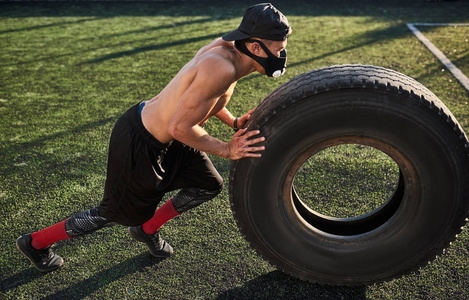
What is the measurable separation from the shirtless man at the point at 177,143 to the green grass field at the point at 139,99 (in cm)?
26

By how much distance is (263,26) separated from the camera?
7.52 ft

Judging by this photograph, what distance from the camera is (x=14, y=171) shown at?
401 centimetres

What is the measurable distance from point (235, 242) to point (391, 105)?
1.43 metres

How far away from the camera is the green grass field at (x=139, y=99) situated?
276cm

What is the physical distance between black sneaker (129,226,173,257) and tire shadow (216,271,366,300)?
52 centimetres

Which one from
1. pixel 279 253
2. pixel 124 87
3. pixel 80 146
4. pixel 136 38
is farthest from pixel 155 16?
pixel 279 253

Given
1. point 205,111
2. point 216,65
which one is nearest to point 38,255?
point 205,111

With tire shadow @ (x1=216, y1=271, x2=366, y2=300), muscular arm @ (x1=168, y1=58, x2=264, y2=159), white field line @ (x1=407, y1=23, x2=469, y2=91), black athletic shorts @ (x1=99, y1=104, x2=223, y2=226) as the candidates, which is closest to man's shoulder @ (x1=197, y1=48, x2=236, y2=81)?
muscular arm @ (x1=168, y1=58, x2=264, y2=159)

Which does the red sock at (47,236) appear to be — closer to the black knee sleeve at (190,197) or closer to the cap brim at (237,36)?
the black knee sleeve at (190,197)

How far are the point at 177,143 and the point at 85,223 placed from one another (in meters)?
0.76

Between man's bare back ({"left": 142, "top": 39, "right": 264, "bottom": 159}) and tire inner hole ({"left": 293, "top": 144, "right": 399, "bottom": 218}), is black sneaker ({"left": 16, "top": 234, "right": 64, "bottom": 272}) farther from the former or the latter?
tire inner hole ({"left": 293, "top": 144, "right": 399, "bottom": 218})

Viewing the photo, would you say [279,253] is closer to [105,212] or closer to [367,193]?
[105,212]

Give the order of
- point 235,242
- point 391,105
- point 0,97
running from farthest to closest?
point 0,97 < point 235,242 < point 391,105

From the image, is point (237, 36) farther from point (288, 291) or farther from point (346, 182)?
A: point (346, 182)
